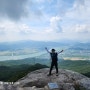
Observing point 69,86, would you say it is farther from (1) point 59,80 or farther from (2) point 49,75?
(2) point 49,75

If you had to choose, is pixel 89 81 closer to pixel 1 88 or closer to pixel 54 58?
pixel 54 58

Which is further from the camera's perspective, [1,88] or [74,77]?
[74,77]

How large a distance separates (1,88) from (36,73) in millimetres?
12273

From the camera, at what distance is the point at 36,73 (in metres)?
36.3

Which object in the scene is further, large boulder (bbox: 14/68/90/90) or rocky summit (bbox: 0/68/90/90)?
large boulder (bbox: 14/68/90/90)

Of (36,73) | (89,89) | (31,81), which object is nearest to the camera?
(89,89)

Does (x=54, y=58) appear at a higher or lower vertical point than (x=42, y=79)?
higher

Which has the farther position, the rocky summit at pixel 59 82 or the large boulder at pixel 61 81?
the large boulder at pixel 61 81

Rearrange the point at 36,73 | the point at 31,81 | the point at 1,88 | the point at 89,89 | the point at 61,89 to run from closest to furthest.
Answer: the point at 1,88 → the point at 61,89 → the point at 89,89 → the point at 31,81 → the point at 36,73

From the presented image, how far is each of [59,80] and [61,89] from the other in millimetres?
4855

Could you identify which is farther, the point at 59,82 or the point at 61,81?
the point at 61,81

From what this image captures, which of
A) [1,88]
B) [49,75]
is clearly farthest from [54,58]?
[1,88]

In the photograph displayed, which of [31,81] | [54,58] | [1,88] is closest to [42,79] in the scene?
[31,81]

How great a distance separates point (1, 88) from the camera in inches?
968
